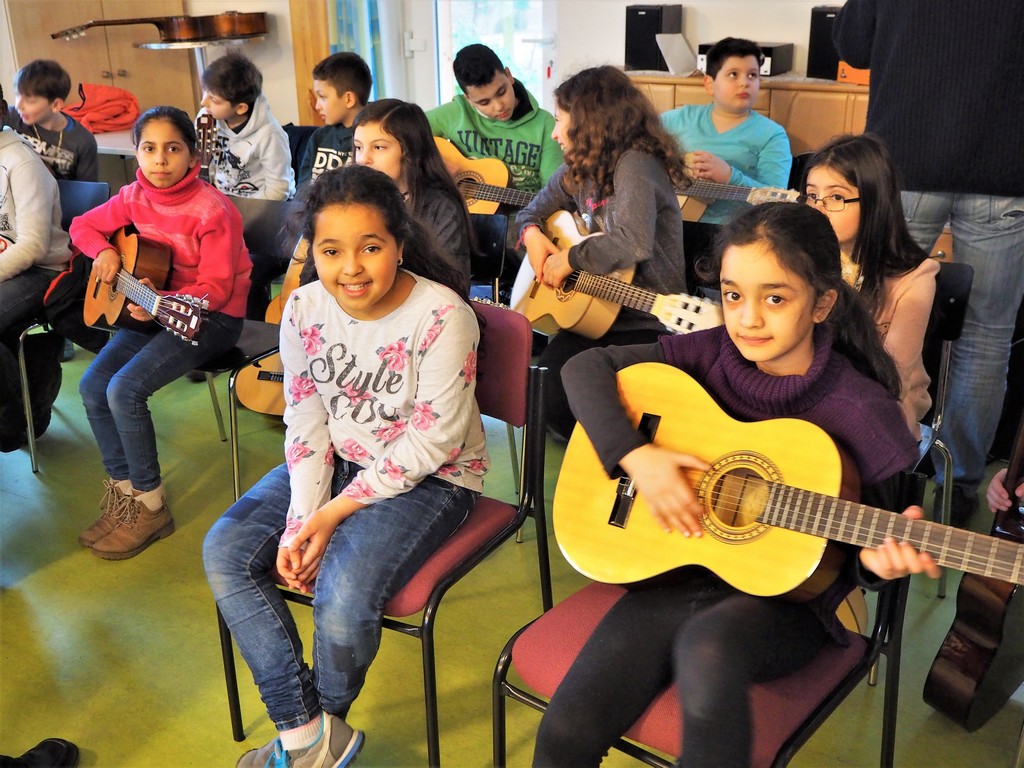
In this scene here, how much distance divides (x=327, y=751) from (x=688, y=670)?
0.69m

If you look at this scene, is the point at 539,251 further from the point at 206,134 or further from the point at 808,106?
the point at 808,106

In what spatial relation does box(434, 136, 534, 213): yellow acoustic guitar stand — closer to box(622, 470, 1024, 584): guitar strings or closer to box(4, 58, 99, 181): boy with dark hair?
box(4, 58, 99, 181): boy with dark hair

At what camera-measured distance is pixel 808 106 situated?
372 cm

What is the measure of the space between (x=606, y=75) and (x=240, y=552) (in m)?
1.50

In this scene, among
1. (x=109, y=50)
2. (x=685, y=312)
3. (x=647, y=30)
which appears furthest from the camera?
(x=109, y=50)

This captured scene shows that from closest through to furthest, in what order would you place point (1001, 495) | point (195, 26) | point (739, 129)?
point (1001, 495)
point (739, 129)
point (195, 26)

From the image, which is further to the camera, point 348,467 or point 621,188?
point 621,188

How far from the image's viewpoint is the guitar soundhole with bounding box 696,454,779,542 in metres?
1.30

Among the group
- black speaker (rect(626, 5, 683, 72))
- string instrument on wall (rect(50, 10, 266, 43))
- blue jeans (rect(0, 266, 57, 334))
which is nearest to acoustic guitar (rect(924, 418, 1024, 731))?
blue jeans (rect(0, 266, 57, 334))

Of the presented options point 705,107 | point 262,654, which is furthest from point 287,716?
point 705,107

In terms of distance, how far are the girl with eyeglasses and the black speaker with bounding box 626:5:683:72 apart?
8.31 ft

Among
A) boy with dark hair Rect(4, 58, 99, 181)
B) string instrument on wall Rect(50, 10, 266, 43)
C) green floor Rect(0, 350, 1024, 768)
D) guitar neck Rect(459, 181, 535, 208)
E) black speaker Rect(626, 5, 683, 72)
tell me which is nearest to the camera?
green floor Rect(0, 350, 1024, 768)

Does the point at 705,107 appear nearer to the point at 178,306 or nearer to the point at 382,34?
the point at 178,306

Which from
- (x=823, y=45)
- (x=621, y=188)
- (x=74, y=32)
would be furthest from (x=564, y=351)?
(x=74, y=32)
